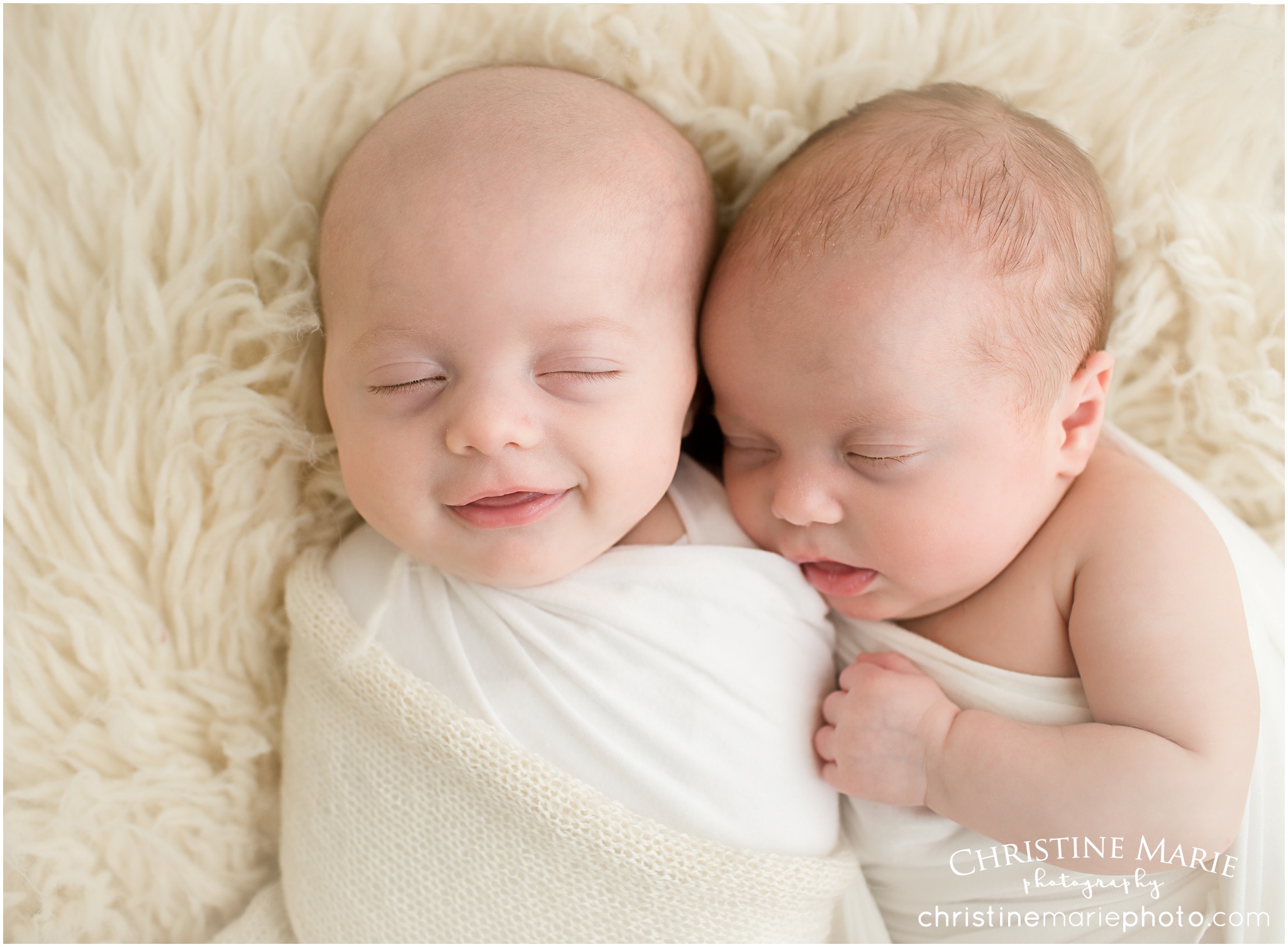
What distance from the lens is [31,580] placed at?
1405mm

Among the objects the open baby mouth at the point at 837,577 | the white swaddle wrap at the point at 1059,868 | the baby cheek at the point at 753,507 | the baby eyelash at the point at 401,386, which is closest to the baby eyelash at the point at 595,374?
the baby eyelash at the point at 401,386

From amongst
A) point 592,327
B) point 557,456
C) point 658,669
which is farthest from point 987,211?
point 658,669

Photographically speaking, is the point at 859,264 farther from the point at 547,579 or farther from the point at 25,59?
the point at 25,59

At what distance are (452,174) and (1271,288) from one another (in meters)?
1.16

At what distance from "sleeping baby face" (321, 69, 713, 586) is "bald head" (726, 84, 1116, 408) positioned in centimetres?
17

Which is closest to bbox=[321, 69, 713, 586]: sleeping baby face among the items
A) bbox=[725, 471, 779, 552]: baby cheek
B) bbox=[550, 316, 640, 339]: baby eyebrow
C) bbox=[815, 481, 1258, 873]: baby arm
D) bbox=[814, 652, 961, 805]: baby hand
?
bbox=[550, 316, 640, 339]: baby eyebrow

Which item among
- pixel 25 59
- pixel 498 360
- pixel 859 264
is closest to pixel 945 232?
pixel 859 264

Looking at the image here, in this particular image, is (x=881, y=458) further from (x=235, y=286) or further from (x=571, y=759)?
(x=235, y=286)

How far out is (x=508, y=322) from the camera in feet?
3.94

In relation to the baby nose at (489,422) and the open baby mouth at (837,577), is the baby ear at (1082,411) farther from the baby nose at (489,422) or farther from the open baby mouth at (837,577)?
the baby nose at (489,422)

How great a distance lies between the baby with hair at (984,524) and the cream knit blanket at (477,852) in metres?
0.21

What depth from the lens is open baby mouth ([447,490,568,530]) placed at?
127 cm

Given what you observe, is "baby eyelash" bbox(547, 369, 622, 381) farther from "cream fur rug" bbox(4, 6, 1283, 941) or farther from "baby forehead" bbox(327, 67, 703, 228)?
"cream fur rug" bbox(4, 6, 1283, 941)

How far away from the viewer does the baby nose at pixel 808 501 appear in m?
1.27
